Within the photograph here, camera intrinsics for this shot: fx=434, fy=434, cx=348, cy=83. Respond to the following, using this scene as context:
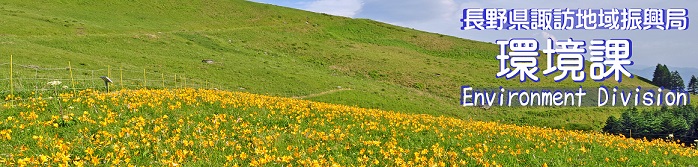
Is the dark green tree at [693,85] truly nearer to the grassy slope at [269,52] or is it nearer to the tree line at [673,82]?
the tree line at [673,82]

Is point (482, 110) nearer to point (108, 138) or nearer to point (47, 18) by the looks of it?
point (108, 138)

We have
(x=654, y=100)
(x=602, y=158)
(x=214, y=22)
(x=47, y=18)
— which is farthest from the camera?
(x=214, y=22)

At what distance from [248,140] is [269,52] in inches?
2320

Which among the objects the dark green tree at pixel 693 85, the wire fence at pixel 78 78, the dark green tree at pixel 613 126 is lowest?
the dark green tree at pixel 613 126

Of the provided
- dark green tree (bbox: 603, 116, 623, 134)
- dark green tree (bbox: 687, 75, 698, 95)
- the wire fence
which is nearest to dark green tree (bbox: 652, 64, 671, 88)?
dark green tree (bbox: 687, 75, 698, 95)

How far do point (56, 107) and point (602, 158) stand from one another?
490 inches

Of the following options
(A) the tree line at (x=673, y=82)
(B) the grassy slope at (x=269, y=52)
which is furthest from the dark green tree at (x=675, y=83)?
(B) the grassy slope at (x=269, y=52)

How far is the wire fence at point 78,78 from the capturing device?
19.3m

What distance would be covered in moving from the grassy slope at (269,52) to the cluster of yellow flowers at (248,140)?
1280 centimetres

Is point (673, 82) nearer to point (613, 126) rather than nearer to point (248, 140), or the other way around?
point (613, 126)

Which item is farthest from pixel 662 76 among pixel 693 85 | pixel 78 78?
pixel 78 78

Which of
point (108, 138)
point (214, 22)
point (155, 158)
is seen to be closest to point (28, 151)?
point (108, 138)

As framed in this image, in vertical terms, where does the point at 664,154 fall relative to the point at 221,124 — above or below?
below

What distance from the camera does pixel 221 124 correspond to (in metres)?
9.83
